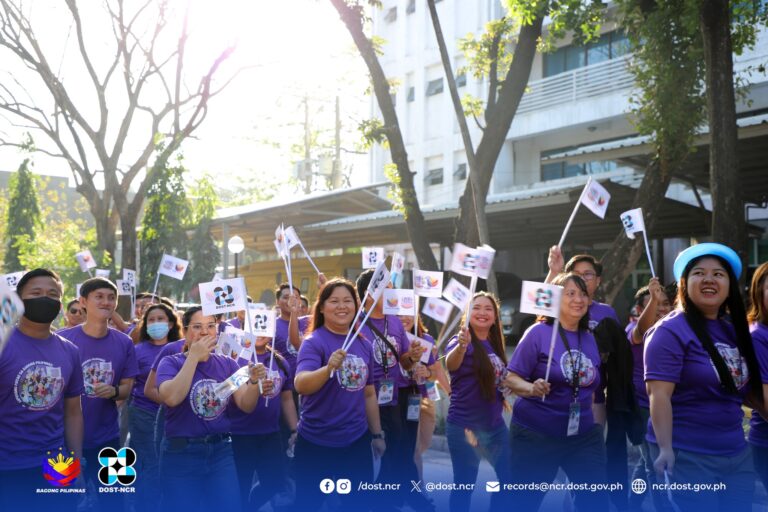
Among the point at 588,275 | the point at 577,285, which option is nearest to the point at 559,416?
the point at 577,285

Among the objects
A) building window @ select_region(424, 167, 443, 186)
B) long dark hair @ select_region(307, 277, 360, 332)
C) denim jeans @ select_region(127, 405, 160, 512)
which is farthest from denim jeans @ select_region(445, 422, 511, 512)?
building window @ select_region(424, 167, 443, 186)

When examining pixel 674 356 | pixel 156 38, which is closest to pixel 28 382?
pixel 674 356

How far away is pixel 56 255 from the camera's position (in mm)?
20000

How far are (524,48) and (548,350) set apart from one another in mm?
6676

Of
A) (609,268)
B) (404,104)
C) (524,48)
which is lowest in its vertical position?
(609,268)

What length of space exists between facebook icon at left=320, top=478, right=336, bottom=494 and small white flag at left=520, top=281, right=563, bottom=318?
163 centimetres

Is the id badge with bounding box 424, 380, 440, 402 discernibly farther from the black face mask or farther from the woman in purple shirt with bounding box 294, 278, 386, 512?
the black face mask

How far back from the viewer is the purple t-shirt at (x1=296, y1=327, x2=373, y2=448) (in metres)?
5.12

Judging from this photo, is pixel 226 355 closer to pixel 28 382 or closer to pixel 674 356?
pixel 28 382

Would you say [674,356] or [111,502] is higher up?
[674,356]

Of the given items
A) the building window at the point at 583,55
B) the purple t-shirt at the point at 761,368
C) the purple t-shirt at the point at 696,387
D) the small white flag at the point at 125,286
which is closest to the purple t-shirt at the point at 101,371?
the purple t-shirt at the point at 696,387

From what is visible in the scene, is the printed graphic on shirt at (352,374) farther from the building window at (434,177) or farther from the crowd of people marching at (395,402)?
the building window at (434,177)

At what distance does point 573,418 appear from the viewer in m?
4.98

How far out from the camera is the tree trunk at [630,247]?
31.3 ft
